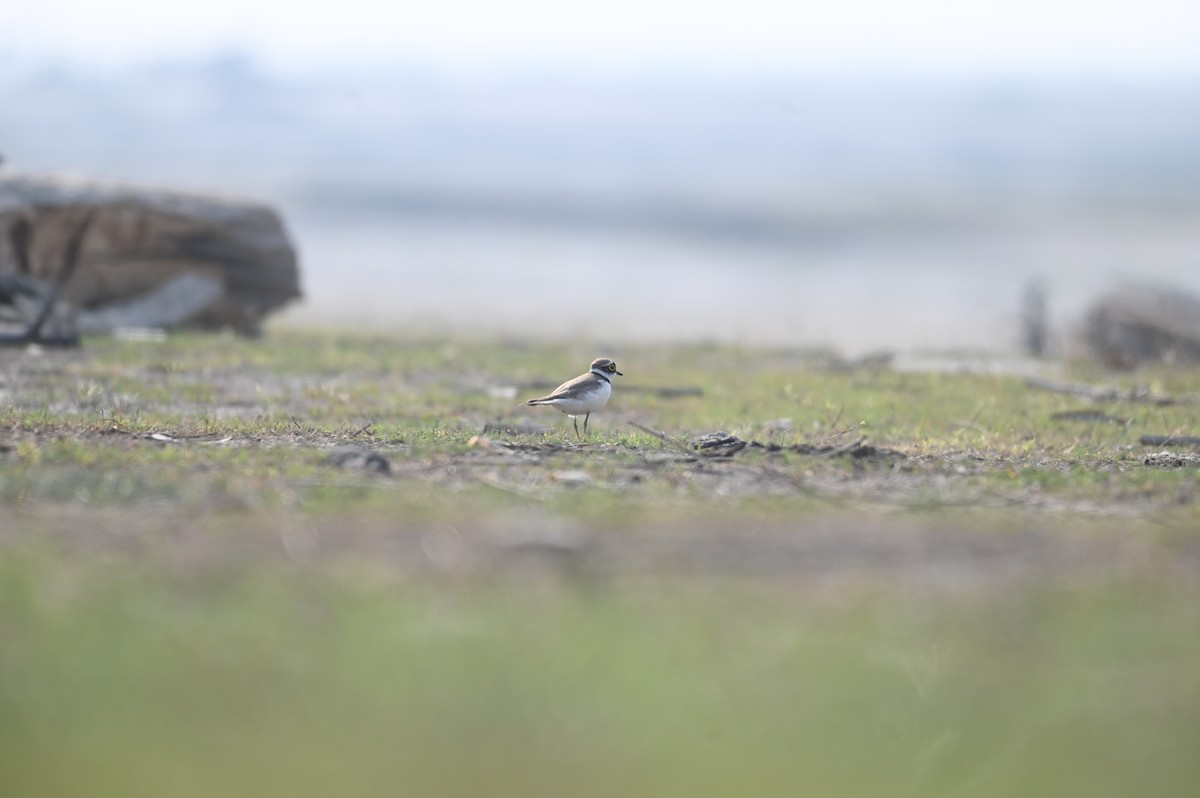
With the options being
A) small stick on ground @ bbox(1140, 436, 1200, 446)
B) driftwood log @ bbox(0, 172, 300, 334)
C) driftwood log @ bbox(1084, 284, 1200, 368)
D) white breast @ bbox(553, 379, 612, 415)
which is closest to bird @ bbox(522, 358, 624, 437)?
white breast @ bbox(553, 379, 612, 415)

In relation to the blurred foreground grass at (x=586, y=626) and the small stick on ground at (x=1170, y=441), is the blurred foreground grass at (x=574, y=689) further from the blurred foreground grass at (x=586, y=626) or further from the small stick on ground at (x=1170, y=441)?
the small stick on ground at (x=1170, y=441)

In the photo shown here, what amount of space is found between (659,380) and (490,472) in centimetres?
806

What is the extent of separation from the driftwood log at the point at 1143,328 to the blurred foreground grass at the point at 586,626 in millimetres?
11655

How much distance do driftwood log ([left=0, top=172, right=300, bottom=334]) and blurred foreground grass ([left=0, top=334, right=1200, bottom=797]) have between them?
11158 mm

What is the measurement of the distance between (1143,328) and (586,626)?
55.4 ft

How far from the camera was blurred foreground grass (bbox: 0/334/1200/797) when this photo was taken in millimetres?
6594

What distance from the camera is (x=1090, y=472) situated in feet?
35.8

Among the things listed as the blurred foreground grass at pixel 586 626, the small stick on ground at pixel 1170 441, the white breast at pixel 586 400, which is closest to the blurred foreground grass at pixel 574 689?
the blurred foreground grass at pixel 586 626

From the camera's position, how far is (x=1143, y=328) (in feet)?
72.1

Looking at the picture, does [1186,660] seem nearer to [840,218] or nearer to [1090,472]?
[1090,472]

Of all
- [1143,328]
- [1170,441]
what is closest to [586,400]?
[1170,441]

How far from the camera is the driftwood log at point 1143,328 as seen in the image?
853 inches

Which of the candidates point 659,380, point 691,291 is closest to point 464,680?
point 659,380

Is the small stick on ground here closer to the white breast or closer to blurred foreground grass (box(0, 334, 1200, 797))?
blurred foreground grass (box(0, 334, 1200, 797))
